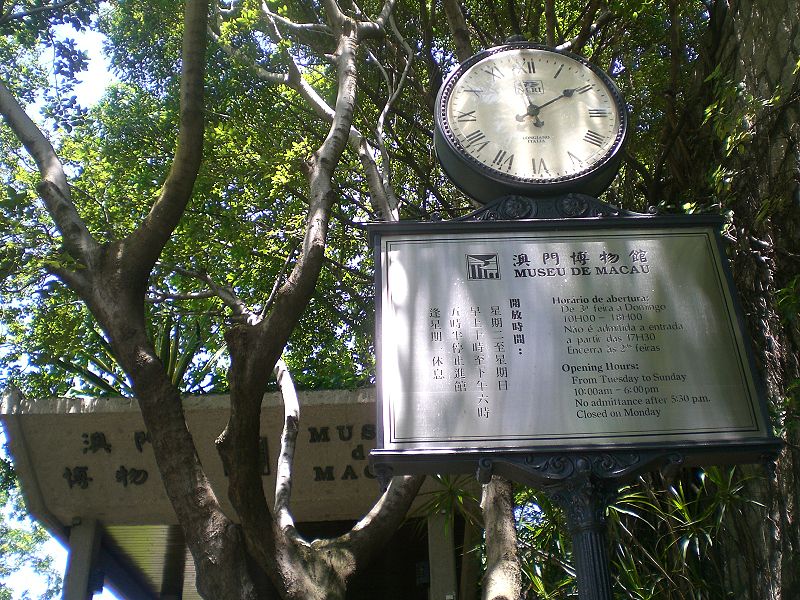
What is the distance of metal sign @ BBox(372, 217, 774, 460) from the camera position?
9.63ft

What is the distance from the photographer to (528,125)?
12.6ft

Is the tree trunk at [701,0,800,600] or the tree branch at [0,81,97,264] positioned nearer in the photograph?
the tree trunk at [701,0,800,600]

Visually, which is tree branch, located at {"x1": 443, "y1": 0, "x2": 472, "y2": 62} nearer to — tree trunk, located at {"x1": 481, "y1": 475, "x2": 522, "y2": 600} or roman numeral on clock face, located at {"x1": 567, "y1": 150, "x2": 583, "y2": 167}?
roman numeral on clock face, located at {"x1": 567, "y1": 150, "x2": 583, "y2": 167}

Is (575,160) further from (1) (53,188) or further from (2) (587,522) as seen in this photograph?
(1) (53,188)

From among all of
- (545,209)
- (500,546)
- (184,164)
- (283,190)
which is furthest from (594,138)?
(283,190)

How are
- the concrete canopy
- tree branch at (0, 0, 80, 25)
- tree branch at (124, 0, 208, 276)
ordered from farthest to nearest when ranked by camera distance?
the concrete canopy
tree branch at (0, 0, 80, 25)
tree branch at (124, 0, 208, 276)

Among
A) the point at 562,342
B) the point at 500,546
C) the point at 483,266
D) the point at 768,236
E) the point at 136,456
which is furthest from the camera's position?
the point at 136,456

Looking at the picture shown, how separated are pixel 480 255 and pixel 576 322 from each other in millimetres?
491

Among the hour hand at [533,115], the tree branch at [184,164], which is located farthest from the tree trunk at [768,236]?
the tree branch at [184,164]

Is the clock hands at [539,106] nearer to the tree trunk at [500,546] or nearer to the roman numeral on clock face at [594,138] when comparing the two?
the roman numeral on clock face at [594,138]

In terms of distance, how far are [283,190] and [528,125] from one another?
6.01 metres

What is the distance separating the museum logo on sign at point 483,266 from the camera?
3.28m

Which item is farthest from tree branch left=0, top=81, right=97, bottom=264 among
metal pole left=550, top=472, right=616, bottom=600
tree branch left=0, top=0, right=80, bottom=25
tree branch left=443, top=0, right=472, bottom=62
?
metal pole left=550, top=472, right=616, bottom=600

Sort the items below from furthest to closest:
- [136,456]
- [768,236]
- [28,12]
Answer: [136,456] → [28,12] → [768,236]
